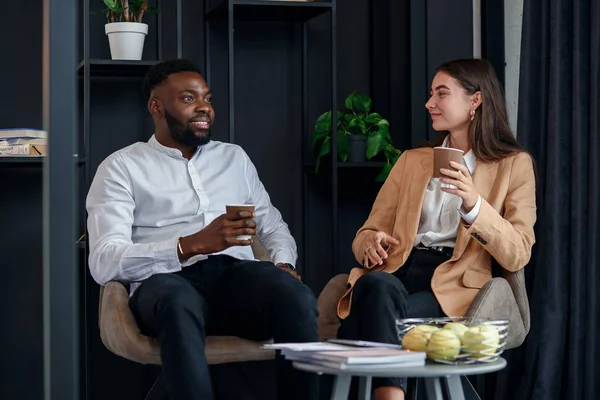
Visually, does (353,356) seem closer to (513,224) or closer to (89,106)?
(513,224)

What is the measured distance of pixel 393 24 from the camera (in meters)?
3.95

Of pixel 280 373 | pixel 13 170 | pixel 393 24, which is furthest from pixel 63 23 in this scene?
pixel 393 24

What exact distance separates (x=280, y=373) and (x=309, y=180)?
1461 mm

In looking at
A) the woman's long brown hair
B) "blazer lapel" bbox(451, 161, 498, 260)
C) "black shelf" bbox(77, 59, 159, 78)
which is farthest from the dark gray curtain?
"black shelf" bbox(77, 59, 159, 78)

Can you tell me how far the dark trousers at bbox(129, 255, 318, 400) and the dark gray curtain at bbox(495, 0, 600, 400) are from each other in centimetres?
103

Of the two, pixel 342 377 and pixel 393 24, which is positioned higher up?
pixel 393 24

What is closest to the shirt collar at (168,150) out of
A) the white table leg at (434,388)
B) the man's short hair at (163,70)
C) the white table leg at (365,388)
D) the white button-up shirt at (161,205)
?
the white button-up shirt at (161,205)

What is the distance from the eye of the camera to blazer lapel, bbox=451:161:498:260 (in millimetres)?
2969

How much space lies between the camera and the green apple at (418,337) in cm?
204

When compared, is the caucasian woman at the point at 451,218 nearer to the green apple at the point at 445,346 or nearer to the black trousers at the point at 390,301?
the black trousers at the point at 390,301

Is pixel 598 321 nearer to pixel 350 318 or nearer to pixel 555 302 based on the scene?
pixel 555 302

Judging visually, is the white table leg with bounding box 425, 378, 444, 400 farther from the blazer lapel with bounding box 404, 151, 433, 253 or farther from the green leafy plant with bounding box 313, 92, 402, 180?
the green leafy plant with bounding box 313, 92, 402, 180

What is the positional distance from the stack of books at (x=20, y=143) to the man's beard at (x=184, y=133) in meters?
0.51

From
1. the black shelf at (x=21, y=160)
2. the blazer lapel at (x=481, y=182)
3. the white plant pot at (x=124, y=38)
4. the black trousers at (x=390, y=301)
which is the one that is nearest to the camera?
the black trousers at (x=390, y=301)
